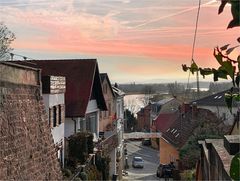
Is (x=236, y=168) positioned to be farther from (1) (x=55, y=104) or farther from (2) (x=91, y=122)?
(2) (x=91, y=122)

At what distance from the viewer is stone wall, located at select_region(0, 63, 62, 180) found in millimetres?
12766

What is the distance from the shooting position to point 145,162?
64.1 meters

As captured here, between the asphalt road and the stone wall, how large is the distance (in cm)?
3176

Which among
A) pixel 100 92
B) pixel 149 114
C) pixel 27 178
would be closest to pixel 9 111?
pixel 27 178

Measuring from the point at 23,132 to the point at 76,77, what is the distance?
1672 centimetres

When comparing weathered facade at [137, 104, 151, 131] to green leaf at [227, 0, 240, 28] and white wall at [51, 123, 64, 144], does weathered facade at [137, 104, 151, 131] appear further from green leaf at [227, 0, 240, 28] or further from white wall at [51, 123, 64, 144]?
green leaf at [227, 0, 240, 28]

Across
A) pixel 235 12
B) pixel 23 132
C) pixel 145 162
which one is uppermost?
pixel 235 12

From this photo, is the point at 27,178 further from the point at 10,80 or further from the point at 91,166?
the point at 91,166

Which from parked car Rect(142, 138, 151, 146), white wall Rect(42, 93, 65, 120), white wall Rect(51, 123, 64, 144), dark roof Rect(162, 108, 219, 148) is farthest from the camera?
parked car Rect(142, 138, 151, 146)

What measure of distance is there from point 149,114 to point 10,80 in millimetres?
84127

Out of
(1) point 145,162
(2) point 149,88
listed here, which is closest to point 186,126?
(1) point 145,162

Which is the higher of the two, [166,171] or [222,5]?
[222,5]

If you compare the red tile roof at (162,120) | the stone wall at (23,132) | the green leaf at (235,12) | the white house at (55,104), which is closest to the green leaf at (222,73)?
the green leaf at (235,12)

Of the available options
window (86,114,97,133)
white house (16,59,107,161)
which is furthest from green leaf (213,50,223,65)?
window (86,114,97,133)
